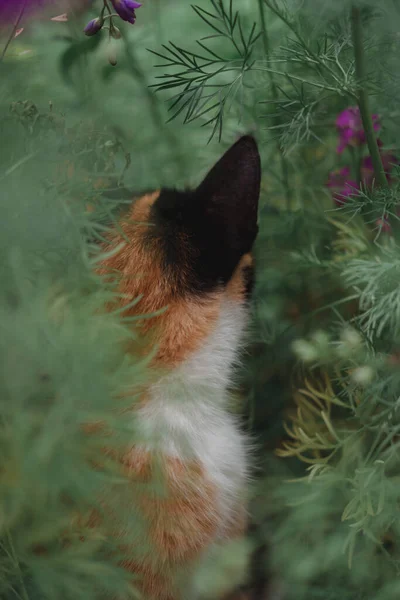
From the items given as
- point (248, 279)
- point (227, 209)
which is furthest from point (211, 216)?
point (248, 279)

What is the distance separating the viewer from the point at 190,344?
104 cm

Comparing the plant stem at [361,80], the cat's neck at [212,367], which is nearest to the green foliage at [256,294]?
the plant stem at [361,80]

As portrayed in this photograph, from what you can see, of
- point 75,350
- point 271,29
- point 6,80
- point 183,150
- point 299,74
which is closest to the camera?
point 75,350

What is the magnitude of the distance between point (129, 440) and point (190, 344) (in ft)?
1.07

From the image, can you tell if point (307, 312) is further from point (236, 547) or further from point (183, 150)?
point (236, 547)

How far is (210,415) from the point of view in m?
1.11

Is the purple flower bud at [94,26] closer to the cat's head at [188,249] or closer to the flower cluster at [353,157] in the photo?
the cat's head at [188,249]

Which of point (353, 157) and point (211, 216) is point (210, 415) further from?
point (353, 157)

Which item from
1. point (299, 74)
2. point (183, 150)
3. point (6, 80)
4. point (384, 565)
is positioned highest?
point (6, 80)

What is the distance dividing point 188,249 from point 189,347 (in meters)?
0.16

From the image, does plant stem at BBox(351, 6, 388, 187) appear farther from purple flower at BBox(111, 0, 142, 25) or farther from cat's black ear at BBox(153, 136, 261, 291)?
purple flower at BBox(111, 0, 142, 25)

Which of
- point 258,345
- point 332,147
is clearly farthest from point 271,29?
point 258,345

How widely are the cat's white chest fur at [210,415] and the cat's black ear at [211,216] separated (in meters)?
0.10

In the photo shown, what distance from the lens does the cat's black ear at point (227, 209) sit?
1.03 meters
